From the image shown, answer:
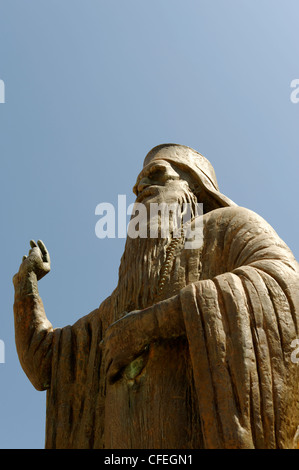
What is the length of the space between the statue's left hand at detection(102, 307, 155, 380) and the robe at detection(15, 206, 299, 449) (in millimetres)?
92

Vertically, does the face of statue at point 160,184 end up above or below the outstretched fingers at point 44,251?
above

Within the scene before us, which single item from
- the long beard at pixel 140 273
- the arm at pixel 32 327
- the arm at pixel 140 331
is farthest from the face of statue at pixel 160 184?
the arm at pixel 140 331

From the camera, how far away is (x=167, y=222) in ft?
19.2

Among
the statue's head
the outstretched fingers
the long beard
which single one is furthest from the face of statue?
the outstretched fingers

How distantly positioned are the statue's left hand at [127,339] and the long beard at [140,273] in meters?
0.37

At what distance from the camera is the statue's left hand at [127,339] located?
486 centimetres

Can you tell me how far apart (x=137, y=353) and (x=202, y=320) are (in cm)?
58

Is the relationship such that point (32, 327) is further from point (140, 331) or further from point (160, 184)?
point (160, 184)

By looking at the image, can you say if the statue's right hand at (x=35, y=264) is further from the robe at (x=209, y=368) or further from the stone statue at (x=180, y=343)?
the robe at (x=209, y=368)

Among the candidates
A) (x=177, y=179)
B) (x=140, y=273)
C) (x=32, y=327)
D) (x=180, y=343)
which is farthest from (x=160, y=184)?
(x=180, y=343)

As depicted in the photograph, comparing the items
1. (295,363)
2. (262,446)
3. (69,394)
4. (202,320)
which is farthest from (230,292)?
(69,394)

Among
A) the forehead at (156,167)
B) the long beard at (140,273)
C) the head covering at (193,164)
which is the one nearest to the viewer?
the long beard at (140,273)

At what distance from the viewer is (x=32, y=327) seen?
5961 millimetres

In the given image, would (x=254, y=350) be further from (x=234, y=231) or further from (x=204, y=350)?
(x=234, y=231)
